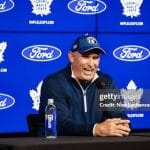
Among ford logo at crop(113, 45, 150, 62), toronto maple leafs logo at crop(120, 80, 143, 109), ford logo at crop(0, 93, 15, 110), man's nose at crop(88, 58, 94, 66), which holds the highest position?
ford logo at crop(113, 45, 150, 62)

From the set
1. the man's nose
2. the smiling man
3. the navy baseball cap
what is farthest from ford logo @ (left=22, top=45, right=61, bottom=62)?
the navy baseball cap

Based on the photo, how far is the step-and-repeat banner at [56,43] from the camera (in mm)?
4156

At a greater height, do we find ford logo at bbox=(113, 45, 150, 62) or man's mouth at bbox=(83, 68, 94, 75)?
ford logo at bbox=(113, 45, 150, 62)

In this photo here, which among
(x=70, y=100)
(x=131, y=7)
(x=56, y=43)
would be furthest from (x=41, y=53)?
(x=131, y=7)

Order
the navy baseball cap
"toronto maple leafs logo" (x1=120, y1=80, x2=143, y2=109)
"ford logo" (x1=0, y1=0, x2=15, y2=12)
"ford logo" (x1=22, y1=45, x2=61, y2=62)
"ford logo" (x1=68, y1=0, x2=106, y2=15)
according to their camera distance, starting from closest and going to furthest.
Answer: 1. "toronto maple leafs logo" (x1=120, y1=80, x2=143, y2=109)
2. the navy baseball cap
3. "ford logo" (x1=0, y1=0, x2=15, y2=12)
4. "ford logo" (x1=22, y1=45, x2=61, y2=62)
5. "ford logo" (x1=68, y1=0, x2=106, y2=15)

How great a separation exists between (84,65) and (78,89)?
0.63ft

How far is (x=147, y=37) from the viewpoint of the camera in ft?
14.6

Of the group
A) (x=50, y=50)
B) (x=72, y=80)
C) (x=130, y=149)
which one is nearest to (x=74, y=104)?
(x=72, y=80)

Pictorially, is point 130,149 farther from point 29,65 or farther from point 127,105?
point 29,65

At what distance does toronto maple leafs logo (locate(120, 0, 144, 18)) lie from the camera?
443 cm

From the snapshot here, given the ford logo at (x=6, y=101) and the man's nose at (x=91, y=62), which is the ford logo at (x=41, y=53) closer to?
the ford logo at (x=6, y=101)

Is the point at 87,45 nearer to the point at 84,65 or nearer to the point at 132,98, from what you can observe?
the point at 84,65

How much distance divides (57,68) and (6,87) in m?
0.46

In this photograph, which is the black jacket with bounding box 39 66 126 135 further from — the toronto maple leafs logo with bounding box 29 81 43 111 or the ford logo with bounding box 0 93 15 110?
the ford logo with bounding box 0 93 15 110
